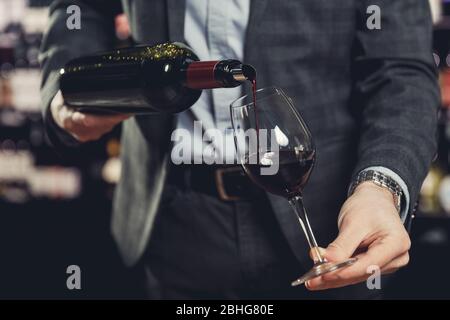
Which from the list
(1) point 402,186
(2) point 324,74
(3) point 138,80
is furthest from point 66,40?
(1) point 402,186

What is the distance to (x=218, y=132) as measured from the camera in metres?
1.26

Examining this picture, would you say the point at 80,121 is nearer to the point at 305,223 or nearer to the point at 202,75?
the point at 202,75

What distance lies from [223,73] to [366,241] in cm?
31

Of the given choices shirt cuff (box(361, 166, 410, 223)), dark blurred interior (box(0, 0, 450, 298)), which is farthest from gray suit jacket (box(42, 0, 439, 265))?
dark blurred interior (box(0, 0, 450, 298))

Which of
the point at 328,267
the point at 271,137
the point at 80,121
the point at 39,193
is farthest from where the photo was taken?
the point at 39,193

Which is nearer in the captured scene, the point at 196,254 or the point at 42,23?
the point at 196,254

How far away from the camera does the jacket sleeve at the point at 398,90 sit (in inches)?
41.6

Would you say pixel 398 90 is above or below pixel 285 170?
above

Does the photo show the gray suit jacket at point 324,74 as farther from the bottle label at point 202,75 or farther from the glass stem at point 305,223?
the bottle label at point 202,75

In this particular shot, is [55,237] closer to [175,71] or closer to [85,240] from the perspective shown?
[85,240]

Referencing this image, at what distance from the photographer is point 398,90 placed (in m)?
1.18

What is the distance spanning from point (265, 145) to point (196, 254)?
495mm

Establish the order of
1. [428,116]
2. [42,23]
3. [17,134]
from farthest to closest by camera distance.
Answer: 1. [17,134]
2. [42,23]
3. [428,116]

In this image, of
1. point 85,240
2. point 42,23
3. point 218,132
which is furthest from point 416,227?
point 42,23
